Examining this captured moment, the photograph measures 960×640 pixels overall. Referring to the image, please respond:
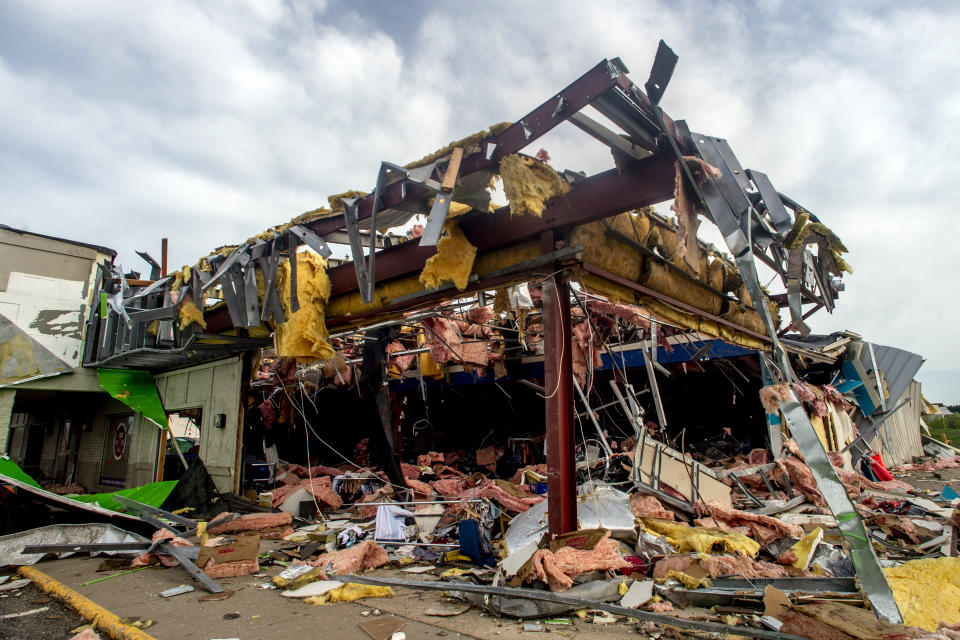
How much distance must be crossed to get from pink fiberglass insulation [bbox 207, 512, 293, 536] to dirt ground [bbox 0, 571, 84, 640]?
106 inches

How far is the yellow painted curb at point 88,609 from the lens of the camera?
407 cm

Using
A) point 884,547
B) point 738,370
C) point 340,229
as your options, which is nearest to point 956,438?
point 738,370

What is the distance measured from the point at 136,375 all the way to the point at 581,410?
11.4 m

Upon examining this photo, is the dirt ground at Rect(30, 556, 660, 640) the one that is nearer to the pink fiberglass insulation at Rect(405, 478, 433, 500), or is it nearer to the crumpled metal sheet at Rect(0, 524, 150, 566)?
the crumpled metal sheet at Rect(0, 524, 150, 566)

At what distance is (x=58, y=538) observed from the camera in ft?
22.3

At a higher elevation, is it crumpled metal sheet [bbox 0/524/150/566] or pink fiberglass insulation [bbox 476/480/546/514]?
pink fiberglass insulation [bbox 476/480/546/514]

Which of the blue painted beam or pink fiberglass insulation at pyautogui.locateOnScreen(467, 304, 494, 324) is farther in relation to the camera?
the blue painted beam

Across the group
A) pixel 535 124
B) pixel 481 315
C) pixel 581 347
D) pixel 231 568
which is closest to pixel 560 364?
pixel 535 124

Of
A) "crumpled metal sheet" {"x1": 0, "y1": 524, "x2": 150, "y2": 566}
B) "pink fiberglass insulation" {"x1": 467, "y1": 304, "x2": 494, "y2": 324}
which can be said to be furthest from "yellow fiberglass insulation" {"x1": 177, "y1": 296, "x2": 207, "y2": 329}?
"pink fiberglass insulation" {"x1": 467, "y1": 304, "x2": 494, "y2": 324}

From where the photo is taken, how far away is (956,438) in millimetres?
19844

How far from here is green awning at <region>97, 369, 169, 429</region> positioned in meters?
11.9

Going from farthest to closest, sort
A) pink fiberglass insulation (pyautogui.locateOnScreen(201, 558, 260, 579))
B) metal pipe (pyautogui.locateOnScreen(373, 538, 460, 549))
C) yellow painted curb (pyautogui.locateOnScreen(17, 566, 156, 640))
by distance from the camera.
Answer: metal pipe (pyautogui.locateOnScreen(373, 538, 460, 549)) < pink fiberglass insulation (pyautogui.locateOnScreen(201, 558, 260, 579)) < yellow painted curb (pyautogui.locateOnScreen(17, 566, 156, 640))

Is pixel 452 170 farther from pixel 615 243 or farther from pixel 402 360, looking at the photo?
pixel 402 360

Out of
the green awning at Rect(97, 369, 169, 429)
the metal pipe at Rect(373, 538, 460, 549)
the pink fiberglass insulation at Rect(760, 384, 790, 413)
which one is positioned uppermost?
the green awning at Rect(97, 369, 169, 429)
